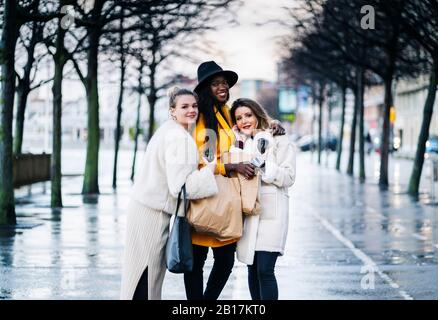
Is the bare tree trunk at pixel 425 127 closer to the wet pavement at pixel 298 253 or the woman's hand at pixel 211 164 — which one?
the wet pavement at pixel 298 253

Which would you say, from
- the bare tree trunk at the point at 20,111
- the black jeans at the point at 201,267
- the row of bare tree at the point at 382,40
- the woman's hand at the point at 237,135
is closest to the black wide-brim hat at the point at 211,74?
the woman's hand at the point at 237,135

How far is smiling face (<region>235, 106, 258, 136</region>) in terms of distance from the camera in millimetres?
8648

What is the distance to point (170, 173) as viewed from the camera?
8094mm

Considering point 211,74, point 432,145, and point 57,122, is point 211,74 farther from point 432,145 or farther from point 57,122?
point 432,145

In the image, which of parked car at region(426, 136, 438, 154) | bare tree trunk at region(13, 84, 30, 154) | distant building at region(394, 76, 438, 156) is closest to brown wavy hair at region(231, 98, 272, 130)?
bare tree trunk at region(13, 84, 30, 154)

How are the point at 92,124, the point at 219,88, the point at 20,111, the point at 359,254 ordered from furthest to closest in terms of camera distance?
the point at 20,111, the point at 92,124, the point at 359,254, the point at 219,88

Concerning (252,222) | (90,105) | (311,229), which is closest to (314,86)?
(90,105)

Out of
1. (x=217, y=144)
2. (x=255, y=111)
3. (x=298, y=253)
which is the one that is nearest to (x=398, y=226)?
(x=298, y=253)

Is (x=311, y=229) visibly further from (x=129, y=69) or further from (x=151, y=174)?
(x=129, y=69)

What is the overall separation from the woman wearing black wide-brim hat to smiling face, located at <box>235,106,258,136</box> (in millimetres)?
79

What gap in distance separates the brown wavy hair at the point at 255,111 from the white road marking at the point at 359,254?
3.55 m

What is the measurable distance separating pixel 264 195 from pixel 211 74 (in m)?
0.96

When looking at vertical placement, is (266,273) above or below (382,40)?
below

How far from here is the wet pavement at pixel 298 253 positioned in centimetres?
Result: 1225
